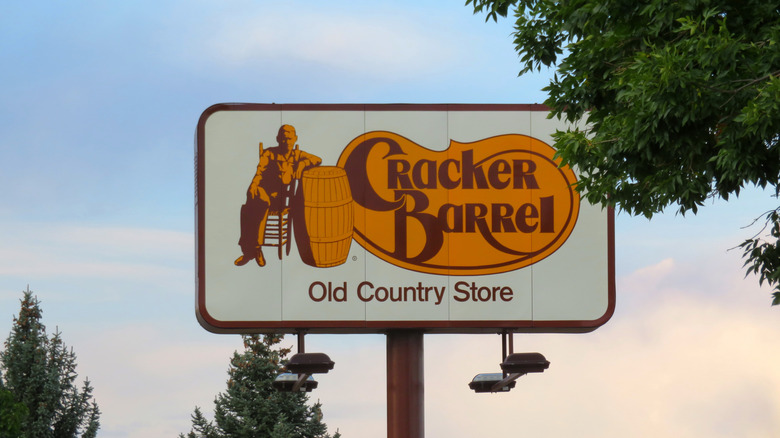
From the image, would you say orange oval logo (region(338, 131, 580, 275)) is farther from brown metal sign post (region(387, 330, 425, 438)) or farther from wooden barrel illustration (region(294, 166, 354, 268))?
brown metal sign post (region(387, 330, 425, 438))

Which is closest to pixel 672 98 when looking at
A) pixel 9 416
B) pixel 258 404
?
pixel 258 404

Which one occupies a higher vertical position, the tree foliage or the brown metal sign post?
the tree foliage

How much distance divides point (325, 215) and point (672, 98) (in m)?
8.53

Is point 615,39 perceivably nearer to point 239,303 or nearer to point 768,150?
point 768,150

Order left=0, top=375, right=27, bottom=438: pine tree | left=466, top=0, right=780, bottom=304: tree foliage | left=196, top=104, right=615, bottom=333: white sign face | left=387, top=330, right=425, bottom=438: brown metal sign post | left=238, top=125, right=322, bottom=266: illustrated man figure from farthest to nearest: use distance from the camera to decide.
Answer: left=0, top=375, right=27, bottom=438: pine tree < left=387, top=330, right=425, bottom=438: brown metal sign post < left=238, top=125, right=322, bottom=266: illustrated man figure < left=196, top=104, right=615, bottom=333: white sign face < left=466, top=0, right=780, bottom=304: tree foliage

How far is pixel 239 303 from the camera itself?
65.3ft

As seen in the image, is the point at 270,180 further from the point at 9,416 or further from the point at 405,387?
the point at 9,416

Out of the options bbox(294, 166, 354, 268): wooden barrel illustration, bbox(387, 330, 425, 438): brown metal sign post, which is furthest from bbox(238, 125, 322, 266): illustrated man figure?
bbox(387, 330, 425, 438): brown metal sign post

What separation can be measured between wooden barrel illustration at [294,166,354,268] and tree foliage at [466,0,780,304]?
5.15 meters

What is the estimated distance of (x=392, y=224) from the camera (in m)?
20.1

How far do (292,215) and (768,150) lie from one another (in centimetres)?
954

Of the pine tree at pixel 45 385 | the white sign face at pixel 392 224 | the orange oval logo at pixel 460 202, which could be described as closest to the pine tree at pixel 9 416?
the pine tree at pixel 45 385

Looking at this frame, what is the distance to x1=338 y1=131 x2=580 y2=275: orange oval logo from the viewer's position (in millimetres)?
20094

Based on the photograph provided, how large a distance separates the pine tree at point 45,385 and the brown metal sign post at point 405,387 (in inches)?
940
